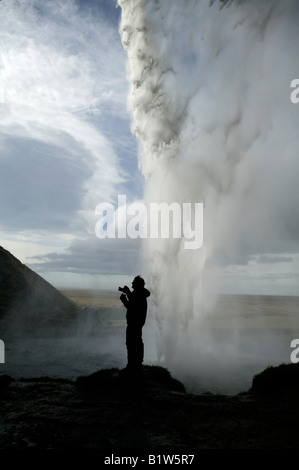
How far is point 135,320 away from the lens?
1089cm

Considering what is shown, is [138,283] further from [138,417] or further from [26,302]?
[26,302]

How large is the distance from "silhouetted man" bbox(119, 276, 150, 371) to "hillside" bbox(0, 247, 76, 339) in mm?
55727

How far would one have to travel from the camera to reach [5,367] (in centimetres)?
3106

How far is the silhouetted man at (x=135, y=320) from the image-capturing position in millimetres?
10797

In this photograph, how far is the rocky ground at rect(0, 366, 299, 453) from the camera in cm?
596

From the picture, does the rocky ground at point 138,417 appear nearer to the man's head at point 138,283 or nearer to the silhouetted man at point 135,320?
the silhouetted man at point 135,320

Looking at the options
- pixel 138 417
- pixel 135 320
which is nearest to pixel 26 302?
pixel 135 320

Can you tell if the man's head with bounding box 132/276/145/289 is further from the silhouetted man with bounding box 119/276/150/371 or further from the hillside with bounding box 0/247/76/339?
Result: the hillside with bounding box 0/247/76/339

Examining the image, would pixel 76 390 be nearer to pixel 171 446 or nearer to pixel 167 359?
pixel 171 446

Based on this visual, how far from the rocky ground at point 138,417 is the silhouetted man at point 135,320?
0.76 metres
